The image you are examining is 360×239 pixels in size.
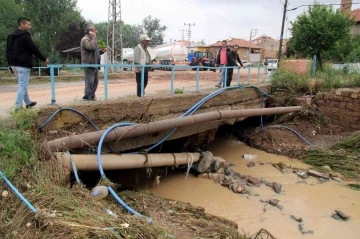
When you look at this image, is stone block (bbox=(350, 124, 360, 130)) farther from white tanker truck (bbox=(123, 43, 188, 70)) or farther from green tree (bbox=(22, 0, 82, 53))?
white tanker truck (bbox=(123, 43, 188, 70))

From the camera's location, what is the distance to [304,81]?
11.3 m

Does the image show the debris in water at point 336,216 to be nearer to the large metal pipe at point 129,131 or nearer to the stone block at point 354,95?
the large metal pipe at point 129,131

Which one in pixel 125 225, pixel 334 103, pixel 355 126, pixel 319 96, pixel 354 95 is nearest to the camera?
pixel 125 225

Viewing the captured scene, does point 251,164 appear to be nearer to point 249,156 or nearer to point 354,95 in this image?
point 249,156

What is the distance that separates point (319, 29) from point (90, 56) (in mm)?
21381

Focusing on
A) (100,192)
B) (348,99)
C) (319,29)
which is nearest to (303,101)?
(348,99)

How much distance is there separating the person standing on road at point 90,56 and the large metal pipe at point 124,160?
58.1 inches

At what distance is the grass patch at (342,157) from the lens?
850cm

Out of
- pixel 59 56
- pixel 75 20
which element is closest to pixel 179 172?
pixel 59 56

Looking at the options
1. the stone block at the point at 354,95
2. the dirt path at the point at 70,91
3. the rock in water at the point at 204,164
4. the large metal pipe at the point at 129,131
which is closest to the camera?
the large metal pipe at the point at 129,131

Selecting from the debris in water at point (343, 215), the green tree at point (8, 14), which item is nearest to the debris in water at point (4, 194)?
the debris in water at point (343, 215)

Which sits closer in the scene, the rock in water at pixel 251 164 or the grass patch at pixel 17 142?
the grass patch at pixel 17 142

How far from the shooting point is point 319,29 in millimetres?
23578

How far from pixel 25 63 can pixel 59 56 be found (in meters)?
23.9
